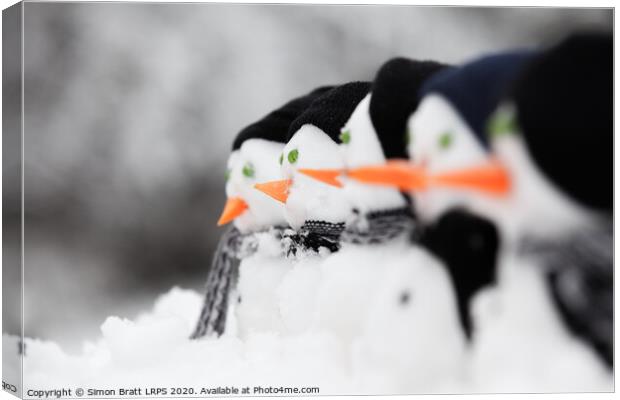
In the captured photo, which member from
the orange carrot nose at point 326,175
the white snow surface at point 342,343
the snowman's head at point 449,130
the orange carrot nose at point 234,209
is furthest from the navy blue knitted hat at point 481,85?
the orange carrot nose at point 234,209

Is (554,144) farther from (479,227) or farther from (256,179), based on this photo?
(256,179)

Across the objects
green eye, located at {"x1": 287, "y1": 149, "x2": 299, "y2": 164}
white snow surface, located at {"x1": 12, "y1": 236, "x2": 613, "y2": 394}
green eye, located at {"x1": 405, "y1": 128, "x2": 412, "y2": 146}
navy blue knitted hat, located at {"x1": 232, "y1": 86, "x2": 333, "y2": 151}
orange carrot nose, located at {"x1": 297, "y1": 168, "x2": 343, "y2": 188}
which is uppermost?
navy blue knitted hat, located at {"x1": 232, "y1": 86, "x2": 333, "y2": 151}

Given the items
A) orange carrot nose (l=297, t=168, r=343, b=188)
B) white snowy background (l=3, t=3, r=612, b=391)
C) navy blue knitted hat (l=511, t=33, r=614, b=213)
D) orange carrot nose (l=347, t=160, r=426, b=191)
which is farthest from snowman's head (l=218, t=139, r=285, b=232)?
navy blue knitted hat (l=511, t=33, r=614, b=213)

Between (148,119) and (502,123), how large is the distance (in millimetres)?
959

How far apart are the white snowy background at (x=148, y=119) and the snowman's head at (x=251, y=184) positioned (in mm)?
103

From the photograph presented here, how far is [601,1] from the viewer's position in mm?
1365

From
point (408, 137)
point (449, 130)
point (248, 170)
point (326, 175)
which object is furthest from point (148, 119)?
point (449, 130)

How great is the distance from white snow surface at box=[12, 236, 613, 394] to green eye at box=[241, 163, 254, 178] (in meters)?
0.20

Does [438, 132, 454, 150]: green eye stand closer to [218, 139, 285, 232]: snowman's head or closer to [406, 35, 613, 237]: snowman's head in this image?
[406, 35, 613, 237]: snowman's head

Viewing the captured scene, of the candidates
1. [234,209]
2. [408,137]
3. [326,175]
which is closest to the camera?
[408,137]

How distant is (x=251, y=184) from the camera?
6.01ft

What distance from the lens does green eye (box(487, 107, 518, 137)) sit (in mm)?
1043

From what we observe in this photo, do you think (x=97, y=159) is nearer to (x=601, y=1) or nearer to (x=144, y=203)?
(x=144, y=203)

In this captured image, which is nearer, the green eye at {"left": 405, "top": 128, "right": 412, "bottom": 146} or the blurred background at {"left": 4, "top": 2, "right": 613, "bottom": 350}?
the green eye at {"left": 405, "top": 128, "right": 412, "bottom": 146}
